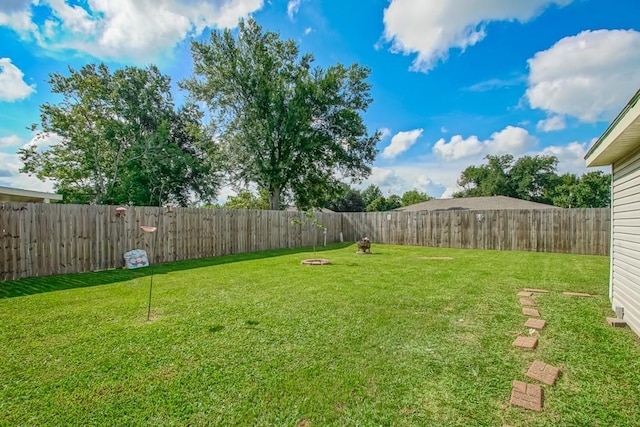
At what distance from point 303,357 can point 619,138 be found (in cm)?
358

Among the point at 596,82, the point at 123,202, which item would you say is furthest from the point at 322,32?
the point at 123,202

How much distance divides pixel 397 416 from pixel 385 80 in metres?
12.2

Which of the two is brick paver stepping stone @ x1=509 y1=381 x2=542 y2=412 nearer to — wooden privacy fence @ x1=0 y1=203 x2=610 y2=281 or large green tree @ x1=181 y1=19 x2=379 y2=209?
wooden privacy fence @ x1=0 y1=203 x2=610 y2=281

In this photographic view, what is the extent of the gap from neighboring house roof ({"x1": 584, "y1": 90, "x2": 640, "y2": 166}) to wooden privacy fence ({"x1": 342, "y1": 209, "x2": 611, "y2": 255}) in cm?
777

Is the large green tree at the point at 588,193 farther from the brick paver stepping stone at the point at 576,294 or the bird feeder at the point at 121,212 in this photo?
the bird feeder at the point at 121,212

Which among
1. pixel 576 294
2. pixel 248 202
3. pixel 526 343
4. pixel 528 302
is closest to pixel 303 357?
pixel 526 343

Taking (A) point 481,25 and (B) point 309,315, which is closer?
(B) point 309,315

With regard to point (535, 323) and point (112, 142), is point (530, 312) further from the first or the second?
point (112, 142)

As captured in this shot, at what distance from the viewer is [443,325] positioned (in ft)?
10.8

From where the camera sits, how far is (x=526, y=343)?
2801 millimetres

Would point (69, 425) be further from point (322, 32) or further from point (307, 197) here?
point (307, 197)

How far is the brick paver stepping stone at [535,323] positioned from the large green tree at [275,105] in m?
14.2

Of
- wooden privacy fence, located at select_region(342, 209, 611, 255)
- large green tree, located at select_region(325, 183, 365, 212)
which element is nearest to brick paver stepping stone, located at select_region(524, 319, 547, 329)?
wooden privacy fence, located at select_region(342, 209, 611, 255)

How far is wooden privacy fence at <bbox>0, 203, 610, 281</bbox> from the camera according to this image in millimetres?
6023
